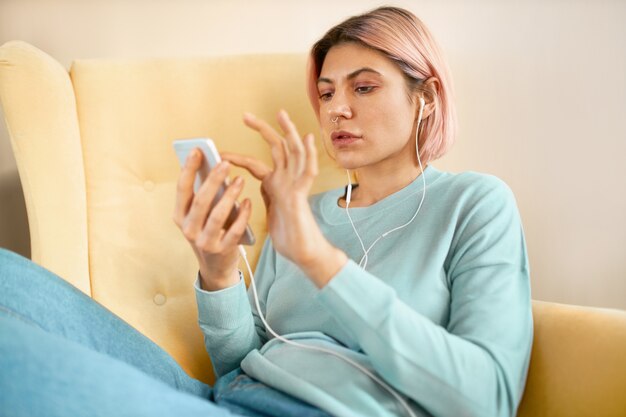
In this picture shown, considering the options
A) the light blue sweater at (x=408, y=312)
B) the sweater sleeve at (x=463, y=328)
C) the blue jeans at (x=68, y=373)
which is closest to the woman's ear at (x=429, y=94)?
the light blue sweater at (x=408, y=312)

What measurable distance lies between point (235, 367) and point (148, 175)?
0.43m

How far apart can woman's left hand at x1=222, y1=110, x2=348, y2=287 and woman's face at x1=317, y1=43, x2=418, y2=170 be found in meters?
0.31

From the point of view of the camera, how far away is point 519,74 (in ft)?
4.39

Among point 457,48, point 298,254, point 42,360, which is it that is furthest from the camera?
point 457,48

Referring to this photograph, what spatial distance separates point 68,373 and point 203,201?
265 millimetres

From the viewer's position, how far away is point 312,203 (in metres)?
1.24

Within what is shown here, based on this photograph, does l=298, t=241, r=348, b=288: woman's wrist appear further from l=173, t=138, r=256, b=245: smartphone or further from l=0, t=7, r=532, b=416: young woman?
l=173, t=138, r=256, b=245: smartphone

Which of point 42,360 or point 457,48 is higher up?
point 457,48

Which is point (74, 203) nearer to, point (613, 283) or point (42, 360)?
point (42, 360)

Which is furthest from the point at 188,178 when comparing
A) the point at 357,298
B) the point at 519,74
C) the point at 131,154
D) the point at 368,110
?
the point at 519,74

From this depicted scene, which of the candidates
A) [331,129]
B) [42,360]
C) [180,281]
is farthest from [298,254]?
[180,281]

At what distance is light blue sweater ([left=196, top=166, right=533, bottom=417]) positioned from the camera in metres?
0.78

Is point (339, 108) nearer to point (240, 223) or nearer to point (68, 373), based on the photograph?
point (240, 223)

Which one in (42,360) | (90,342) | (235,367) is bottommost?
(235,367)
